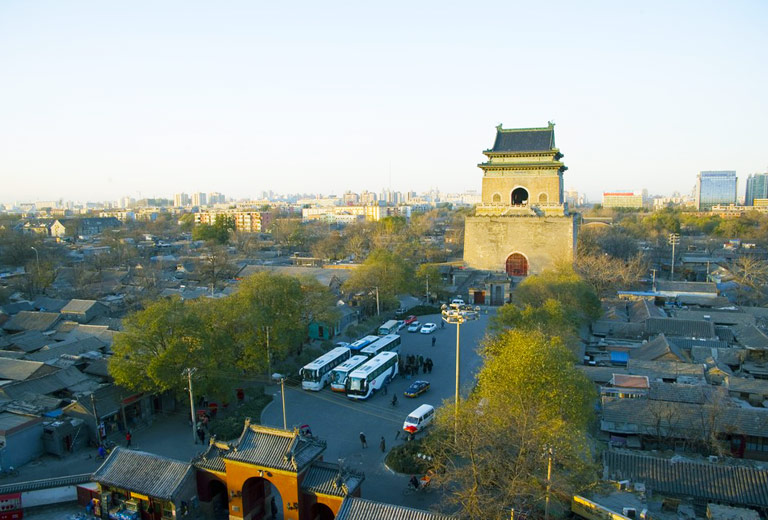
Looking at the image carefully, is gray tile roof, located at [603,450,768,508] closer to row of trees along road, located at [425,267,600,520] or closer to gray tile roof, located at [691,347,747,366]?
row of trees along road, located at [425,267,600,520]

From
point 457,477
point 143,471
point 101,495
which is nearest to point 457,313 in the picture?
point 457,477

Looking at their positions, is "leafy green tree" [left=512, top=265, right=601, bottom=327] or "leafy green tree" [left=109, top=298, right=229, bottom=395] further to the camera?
"leafy green tree" [left=512, top=265, right=601, bottom=327]

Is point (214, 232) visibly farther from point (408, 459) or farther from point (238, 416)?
point (408, 459)

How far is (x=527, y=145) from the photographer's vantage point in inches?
1224

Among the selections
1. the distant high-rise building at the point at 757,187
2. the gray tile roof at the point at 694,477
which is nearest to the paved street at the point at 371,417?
the gray tile roof at the point at 694,477

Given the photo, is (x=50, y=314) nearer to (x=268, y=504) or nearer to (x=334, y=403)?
(x=334, y=403)

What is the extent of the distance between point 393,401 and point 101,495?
7.86 metres

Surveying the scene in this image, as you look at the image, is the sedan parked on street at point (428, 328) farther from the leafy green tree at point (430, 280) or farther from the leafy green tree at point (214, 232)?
the leafy green tree at point (214, 232)

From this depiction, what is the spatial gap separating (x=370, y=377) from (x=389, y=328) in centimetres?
733

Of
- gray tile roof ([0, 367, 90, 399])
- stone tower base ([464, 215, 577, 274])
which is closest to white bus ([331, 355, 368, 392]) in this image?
gray tile roof ([0, 367, 90, 399])

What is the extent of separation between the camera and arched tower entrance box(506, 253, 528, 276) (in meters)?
31.9

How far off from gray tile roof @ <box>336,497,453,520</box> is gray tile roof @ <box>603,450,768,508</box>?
453 centimetres

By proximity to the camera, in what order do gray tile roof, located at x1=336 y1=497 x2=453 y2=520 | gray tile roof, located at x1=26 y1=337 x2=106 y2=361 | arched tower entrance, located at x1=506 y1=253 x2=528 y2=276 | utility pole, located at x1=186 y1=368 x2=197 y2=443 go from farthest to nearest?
arched tower entrance, located at x1=506 y1=253 x2=528 y2=276, gray tile roof, located at x1=26 y1=337 x2=106 y2=361, utility pole, located at x1=186 y1=368 x2=197 y2=443, gray tile roof, located at x1=336 y1=497 x2=453 y2=520

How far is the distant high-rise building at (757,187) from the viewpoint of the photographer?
418ft
